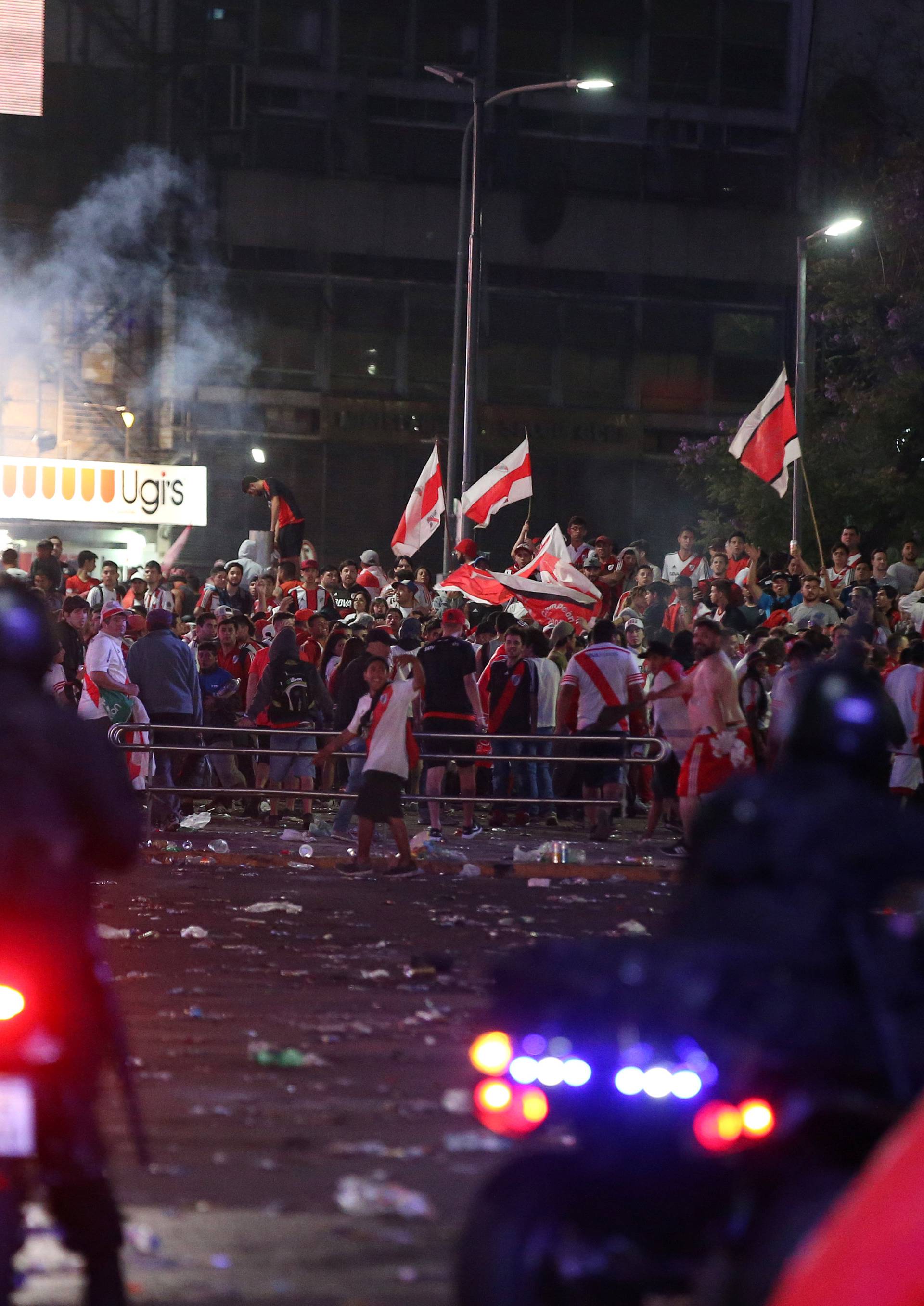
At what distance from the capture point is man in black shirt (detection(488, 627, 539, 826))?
58.2ft

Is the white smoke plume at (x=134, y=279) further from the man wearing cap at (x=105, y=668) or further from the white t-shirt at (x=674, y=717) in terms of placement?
the white t-shirt at (x=674, y=717)

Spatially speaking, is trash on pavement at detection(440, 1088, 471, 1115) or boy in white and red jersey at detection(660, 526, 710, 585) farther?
boy in white and red jersey at detection(660, 526, 710, 585)

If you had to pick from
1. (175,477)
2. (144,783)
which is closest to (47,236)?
(175,477)

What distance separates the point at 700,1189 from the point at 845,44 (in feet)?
148

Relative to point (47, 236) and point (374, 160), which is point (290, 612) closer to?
point (47, 236)

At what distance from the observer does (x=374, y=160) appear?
44.4 metres

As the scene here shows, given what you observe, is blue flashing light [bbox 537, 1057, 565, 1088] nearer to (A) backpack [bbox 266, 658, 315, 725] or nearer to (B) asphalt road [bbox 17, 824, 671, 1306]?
(B) asphalt road [bbox 17, 824, 671, 1306]

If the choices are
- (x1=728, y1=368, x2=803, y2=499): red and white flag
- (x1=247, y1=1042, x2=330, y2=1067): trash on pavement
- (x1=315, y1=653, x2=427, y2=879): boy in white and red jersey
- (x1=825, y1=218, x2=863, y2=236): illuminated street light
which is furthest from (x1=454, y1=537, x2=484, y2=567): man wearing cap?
(x1=247, y1=1042, x2=330, y2=1067): trash on pavement

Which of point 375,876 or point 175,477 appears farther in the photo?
point 175,477

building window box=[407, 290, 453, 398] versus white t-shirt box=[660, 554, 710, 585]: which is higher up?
building window box=[407, 290, 453, 398]

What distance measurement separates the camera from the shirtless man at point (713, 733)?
14281mm

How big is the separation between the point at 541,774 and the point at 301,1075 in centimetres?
1052

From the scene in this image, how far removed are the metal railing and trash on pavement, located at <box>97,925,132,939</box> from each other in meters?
4.38

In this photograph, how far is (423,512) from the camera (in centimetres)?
2427
